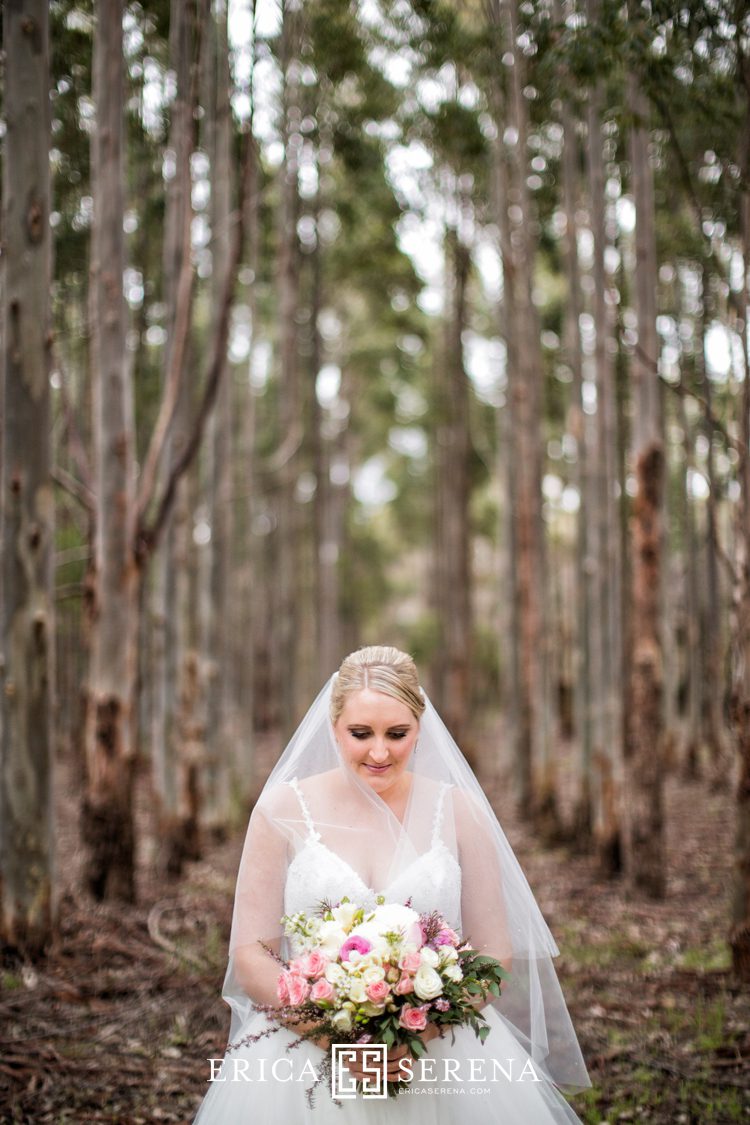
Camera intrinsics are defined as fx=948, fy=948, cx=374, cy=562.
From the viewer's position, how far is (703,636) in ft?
54.9

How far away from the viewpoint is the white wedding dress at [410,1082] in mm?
2803

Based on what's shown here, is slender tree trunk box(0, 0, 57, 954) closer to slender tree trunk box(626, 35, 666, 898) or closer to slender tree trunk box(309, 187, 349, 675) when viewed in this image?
slender tree trunk box(626, 35, 666, 898)

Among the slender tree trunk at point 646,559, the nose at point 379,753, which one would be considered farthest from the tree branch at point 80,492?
the nose at point 379,753

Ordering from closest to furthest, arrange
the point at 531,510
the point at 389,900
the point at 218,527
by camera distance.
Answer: the point at 389,900
the point at 218,527
the point at 531,510

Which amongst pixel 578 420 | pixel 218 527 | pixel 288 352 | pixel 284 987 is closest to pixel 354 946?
pixel 284 987

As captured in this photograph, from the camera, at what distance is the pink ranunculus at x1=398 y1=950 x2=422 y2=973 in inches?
99.0

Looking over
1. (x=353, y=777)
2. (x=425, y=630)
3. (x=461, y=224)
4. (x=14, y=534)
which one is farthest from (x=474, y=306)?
(x=353, y=777)

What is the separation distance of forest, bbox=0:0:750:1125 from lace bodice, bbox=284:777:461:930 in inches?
66.0

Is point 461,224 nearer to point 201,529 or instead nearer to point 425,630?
point 201,529

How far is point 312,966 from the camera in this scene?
8.31 feet

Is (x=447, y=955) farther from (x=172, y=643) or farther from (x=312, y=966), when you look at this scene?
(x=172, y=643)

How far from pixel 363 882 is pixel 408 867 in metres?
0.15

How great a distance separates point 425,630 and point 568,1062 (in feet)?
78.5

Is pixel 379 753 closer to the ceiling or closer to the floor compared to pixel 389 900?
closer to the ceiling
